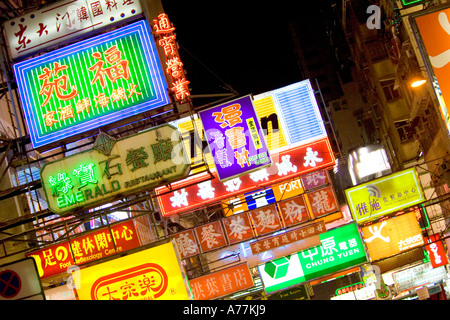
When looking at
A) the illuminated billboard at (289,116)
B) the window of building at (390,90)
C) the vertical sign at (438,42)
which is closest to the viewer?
the vertical sign at (438,42)

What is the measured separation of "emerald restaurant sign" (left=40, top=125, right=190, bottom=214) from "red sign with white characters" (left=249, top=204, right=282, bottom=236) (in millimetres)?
Result: 7076

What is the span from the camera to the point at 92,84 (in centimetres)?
1108

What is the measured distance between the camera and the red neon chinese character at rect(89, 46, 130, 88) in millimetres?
10945

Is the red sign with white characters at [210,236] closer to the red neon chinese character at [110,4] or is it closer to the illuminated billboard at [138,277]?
the illuminated billboard at [138,277]

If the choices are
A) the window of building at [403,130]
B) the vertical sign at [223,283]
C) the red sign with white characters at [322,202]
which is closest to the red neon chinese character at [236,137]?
the vertical sign at [223,283]

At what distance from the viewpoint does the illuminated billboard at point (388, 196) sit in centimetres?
1595

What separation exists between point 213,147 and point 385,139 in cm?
2896

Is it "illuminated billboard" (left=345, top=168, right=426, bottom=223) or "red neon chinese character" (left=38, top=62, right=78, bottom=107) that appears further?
"illuminated billboard" (left=345, top=168, right=426, bottom=223)

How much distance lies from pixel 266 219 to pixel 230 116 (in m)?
5.61

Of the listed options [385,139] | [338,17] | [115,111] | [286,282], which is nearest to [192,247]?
[286,282]

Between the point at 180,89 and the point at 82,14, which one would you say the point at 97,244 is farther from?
the point at 82,14

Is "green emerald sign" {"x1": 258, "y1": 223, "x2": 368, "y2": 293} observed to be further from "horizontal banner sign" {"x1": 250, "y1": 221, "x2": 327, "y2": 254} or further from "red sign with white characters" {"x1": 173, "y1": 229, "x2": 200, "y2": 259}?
"red sign with white characters" {"x1": 173, "y1": 229, "x2": 200, "y2": 259}

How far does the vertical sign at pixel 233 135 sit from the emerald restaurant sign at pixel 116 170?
79.9 inches

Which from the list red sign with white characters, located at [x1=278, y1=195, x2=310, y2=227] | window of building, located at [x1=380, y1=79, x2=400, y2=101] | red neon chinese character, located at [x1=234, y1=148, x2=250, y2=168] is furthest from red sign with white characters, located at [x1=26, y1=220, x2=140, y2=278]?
window of building, located at [x1=380, y1=79, x2=400, y2=101]
